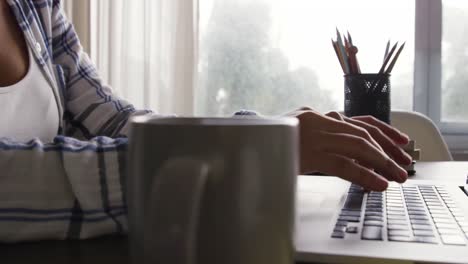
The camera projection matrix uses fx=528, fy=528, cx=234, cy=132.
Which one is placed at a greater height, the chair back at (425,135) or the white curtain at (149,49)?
the white curtain at (149,49)

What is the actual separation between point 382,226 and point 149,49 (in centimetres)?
173

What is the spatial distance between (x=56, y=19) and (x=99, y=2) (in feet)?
3.93

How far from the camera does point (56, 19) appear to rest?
0.90m

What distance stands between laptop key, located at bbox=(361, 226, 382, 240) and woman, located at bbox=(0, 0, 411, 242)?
13 cm

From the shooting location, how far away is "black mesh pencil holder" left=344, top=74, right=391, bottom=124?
1.01 m

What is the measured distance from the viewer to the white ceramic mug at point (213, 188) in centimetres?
23

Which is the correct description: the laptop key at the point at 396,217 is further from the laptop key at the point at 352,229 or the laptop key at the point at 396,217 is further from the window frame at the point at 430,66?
the window frame at the point at 430,66

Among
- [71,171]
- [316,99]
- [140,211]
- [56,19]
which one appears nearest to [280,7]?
[316,99]

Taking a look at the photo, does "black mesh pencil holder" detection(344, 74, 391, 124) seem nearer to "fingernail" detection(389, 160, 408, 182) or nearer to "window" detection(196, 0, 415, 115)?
"fingernail" detection(389, 160, 408, 182)

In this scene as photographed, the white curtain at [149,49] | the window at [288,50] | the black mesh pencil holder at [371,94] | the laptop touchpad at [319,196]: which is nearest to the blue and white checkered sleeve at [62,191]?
the laptop touchpad at [319,196]

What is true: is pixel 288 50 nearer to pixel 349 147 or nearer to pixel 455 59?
pixel 455 59

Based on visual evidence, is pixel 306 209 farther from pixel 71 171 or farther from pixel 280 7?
pixel 280 7

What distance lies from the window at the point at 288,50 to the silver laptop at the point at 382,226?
1560 millimetres

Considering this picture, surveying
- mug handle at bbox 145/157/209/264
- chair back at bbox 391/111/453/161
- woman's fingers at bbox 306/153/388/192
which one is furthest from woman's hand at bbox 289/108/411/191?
chair back at bbox 391/111/453/161
